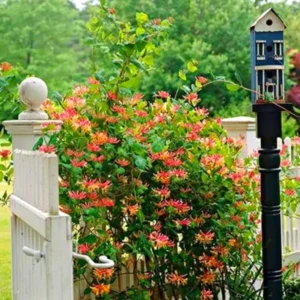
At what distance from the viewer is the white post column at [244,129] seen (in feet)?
10.3

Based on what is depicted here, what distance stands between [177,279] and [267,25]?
1.16 meters

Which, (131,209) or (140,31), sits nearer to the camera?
(131,209)

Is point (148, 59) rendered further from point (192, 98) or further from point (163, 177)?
point (163, 177)

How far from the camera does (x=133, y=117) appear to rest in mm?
2596

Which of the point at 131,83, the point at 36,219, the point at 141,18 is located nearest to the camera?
the point at 36,219

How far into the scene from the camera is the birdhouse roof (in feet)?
8.63

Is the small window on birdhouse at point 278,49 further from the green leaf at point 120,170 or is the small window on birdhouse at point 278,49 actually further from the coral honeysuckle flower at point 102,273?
the coral honeysuckle flower at point 102,273

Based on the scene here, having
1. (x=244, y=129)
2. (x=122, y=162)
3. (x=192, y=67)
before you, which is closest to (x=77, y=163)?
(x=122, y=162)

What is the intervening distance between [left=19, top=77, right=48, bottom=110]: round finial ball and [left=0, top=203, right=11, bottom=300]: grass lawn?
2374 millimetres

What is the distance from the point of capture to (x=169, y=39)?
1955 centimetres

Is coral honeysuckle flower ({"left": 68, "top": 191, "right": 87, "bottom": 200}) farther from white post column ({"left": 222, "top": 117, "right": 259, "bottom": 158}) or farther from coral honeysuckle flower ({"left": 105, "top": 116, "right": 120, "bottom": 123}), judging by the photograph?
white post column ({"left": 222, "top": 117, "right": 259, "bottom": 158})

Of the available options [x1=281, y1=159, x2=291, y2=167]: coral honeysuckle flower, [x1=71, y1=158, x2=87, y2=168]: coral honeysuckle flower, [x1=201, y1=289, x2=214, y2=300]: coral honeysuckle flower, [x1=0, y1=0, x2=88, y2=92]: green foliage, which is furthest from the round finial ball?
[x1=0, y1=0, x2=88, y2=92]: green foliage

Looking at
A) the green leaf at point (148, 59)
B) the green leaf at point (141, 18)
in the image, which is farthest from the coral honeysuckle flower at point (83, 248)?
the green leaf at point (141, 18)

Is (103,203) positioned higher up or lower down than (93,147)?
lower down
